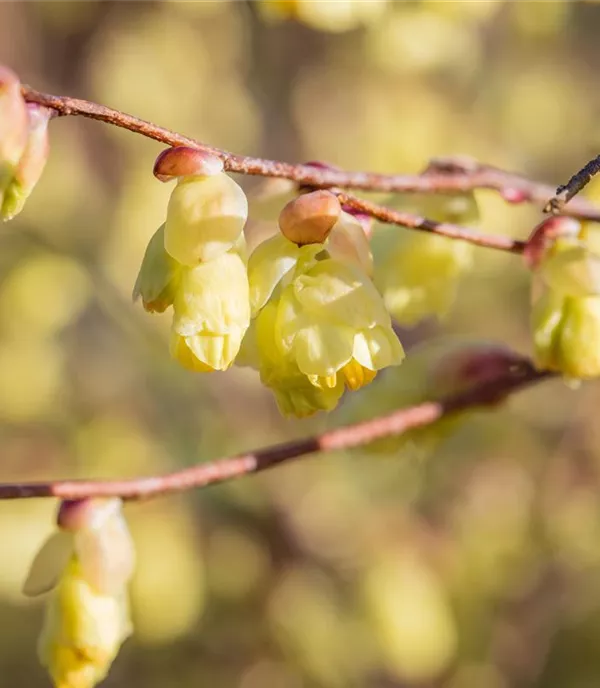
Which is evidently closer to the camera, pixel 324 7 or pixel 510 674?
pixel 324 7

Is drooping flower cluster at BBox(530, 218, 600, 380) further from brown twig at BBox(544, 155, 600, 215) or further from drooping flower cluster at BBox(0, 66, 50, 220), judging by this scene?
drooping flower cluster at BBox(0, 66, 50, 220)

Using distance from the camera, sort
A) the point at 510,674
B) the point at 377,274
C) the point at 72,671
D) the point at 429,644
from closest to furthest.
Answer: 1. the point at 72,671
2. the point at 377,274
3. the point at 429,644
4. the point at 510,674

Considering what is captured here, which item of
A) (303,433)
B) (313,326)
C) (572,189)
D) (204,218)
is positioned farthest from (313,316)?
(303,433)

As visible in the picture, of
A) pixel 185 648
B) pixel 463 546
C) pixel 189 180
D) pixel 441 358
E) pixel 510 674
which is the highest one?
pixel 189 180

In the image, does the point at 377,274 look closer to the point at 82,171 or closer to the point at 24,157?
the point at 24,157

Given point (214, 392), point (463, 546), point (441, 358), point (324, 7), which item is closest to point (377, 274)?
point (441, 358)

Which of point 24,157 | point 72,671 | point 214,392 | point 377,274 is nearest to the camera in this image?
point 24,157

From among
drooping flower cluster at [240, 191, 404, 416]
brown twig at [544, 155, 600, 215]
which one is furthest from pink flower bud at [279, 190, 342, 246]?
brown twig at [544, 155, 600, 215]
